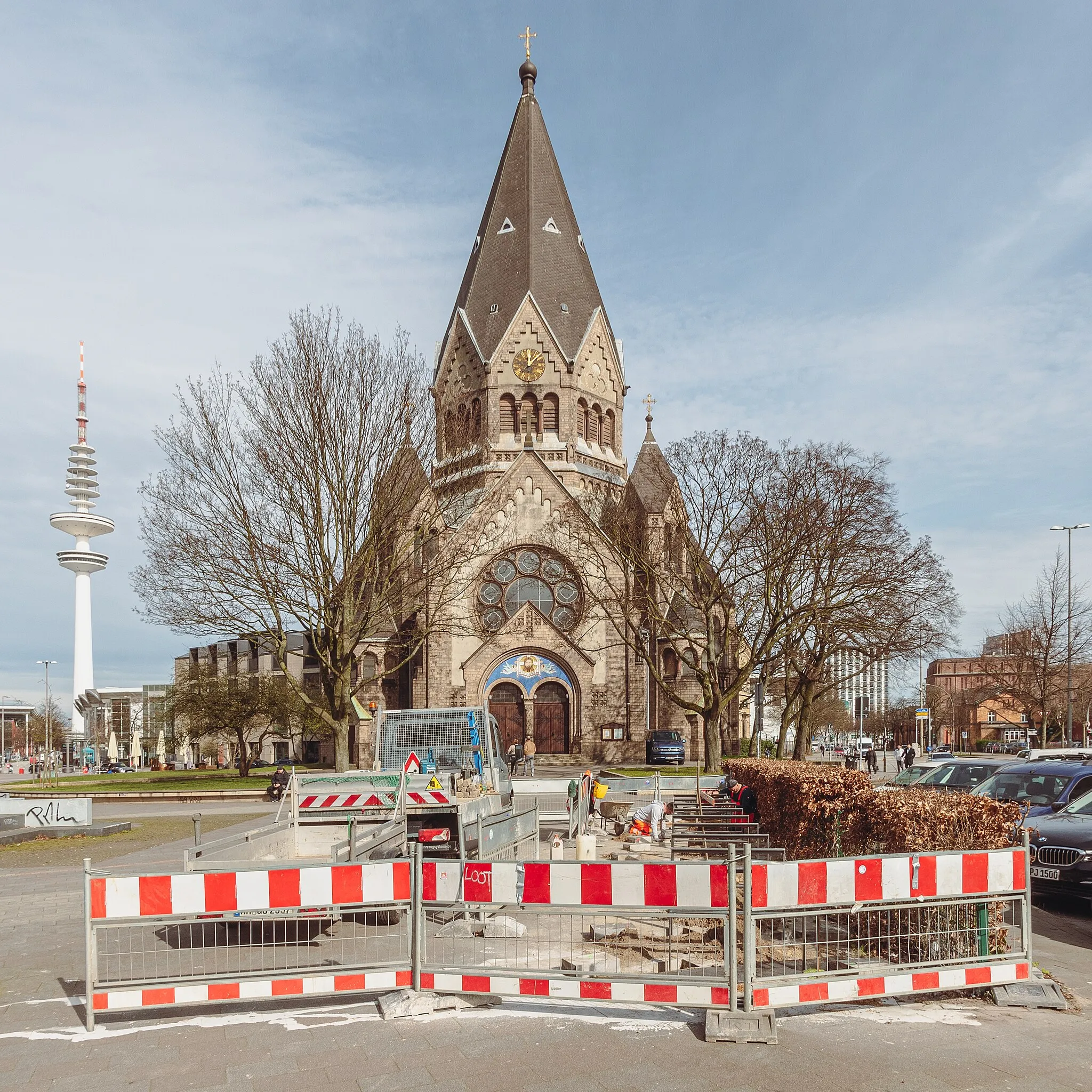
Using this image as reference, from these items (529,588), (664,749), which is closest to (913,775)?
(664,749)

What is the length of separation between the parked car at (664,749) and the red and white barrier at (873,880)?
35.1 metres

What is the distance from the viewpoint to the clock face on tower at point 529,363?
4916 centimetres

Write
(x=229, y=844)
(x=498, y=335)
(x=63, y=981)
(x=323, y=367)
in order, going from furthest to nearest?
1. (x=498, y=335)
2. (x=323, y=367)
3. (x=229, y=844)
4. (x=63, y=981)

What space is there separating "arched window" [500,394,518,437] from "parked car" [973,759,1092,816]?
118 feet

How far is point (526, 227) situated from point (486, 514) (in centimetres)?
1661

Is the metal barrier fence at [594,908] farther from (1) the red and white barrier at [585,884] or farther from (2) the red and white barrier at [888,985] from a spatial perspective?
(2) the red and white barrier at [888,985]

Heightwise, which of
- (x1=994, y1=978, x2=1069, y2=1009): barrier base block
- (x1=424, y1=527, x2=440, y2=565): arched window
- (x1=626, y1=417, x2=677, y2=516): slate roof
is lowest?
(x1=994, y1=978, x2=1069, y2=1009): barrier base block

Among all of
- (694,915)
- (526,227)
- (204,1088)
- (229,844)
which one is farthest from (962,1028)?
(526,227)

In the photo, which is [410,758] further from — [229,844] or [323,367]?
[323,367]

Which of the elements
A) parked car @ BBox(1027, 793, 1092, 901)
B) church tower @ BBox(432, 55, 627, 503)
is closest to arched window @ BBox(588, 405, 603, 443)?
church tower @ BBox(432, 55, 627, 503)

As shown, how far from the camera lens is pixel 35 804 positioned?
19375 millimetres

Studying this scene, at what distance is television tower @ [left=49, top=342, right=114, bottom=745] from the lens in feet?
365

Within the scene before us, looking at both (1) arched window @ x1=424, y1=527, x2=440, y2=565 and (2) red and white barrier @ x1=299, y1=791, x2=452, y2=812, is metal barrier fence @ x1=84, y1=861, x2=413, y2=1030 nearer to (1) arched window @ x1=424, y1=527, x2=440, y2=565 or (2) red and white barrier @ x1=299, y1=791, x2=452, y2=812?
(2) red and white barrier @ x1=299, y1=791, x2=452, y2=812

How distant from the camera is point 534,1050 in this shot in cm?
615
